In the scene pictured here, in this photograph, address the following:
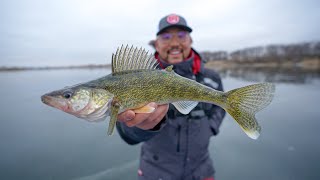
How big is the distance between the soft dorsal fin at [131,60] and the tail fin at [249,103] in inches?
34.5

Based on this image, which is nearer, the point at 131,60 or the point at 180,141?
the point at 131,60

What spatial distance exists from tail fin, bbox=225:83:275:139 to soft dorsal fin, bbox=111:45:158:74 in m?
0.88

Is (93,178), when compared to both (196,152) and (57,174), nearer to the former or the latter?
(57,174)

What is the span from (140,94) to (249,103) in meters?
1.09

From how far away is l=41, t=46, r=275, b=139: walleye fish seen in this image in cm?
211

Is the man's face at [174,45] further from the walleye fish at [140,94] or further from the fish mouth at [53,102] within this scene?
→ the fish mouth at [53,102]

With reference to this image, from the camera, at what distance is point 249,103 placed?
2.45 m

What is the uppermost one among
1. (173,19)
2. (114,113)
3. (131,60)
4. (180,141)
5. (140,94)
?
(173,19)

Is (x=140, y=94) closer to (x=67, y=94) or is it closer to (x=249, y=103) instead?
(x=67, y=94)

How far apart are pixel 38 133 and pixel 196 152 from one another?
6.37 m

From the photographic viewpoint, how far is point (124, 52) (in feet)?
7.47

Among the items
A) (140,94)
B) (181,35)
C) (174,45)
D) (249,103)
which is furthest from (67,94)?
(181,35)

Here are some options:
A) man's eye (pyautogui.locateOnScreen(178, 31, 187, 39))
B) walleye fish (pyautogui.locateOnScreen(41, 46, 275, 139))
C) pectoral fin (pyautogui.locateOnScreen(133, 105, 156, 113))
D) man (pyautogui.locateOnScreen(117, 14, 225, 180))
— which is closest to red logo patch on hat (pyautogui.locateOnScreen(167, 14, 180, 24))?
man (pyautogui.locateOnScreen(117, 14, 225, 180))

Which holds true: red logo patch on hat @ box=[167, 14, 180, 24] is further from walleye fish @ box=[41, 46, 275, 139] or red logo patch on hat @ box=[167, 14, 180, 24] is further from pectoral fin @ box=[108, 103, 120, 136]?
pectoral fin @ box=[108, 103, 120, 136]
